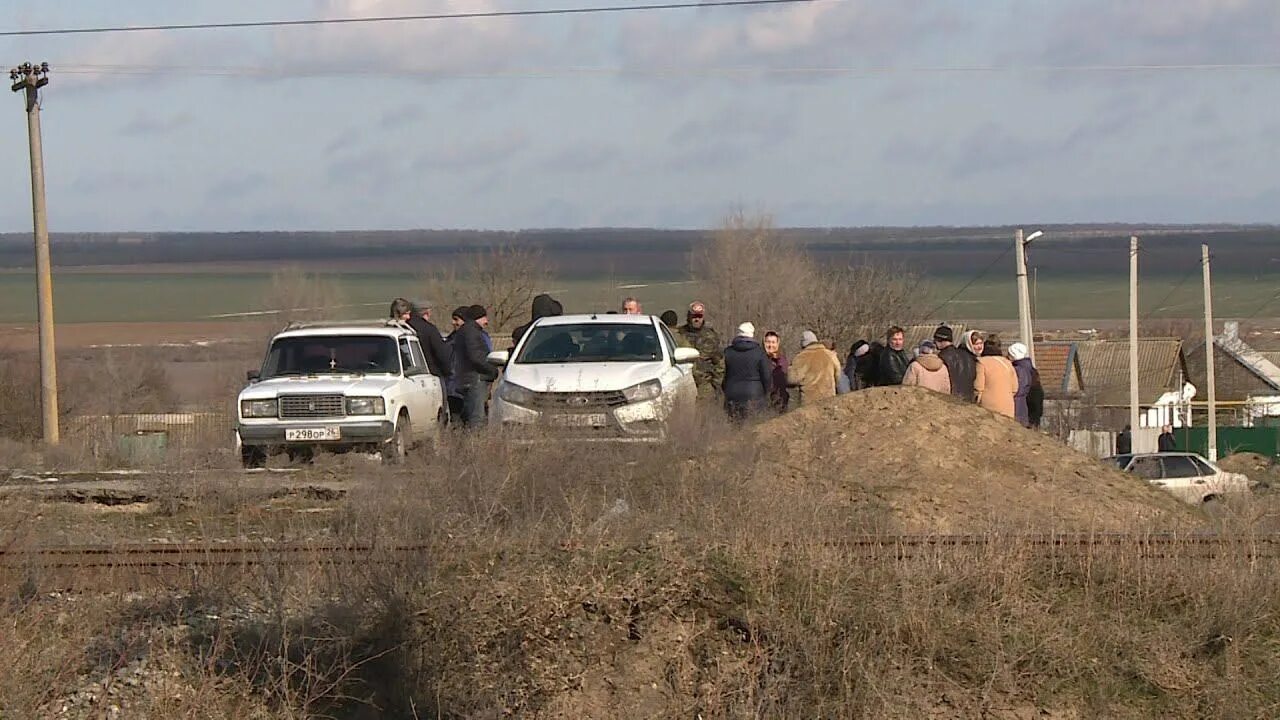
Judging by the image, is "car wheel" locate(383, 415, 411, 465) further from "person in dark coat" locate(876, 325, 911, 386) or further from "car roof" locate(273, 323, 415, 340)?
"person in dark coat" locate(876, 325, 911, 386)

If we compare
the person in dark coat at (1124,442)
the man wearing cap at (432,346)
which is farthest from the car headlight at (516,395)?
the person in dark coat at (1124,442)

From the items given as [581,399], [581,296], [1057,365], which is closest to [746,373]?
[581,399]

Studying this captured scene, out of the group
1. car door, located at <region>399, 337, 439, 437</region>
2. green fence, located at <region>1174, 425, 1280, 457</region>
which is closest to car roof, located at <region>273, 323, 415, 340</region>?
car door, located at <region>399, 337, 439, 437</region>

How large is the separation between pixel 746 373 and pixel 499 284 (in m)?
62.5

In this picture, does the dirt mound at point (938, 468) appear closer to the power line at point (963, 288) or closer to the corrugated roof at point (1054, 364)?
the power line at point (963, 288)

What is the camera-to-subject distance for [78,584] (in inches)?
392

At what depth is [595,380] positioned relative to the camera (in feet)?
48.2

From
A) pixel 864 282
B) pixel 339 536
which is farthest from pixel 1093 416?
pixel 339 536

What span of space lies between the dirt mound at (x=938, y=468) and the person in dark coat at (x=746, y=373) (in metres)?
2.08

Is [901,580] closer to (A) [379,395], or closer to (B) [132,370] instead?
(A) [379,395]

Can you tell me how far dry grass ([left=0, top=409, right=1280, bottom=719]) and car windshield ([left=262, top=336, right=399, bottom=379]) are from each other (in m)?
8.11

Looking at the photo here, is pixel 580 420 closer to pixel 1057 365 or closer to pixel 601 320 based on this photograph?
pixel 601 320

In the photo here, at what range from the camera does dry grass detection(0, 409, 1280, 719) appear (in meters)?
7.37

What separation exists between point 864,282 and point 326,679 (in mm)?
55199
